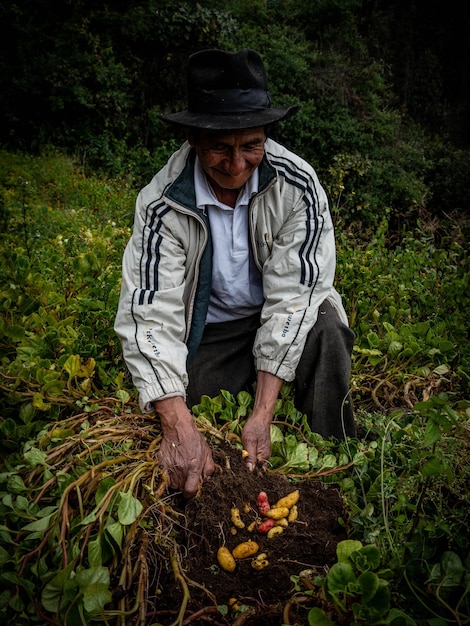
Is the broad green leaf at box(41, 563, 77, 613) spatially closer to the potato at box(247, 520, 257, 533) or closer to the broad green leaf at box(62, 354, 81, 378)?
the potato at box(247, 520, 257, 533)

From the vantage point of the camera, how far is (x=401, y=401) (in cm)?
275

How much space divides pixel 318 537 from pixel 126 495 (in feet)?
1.90

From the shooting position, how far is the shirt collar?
2.10 meters

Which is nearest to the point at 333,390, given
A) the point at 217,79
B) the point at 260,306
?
the point at 260,306

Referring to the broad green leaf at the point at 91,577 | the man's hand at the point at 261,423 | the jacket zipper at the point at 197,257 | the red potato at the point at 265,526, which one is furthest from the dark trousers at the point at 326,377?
the broad green leaf at the point at 91,577

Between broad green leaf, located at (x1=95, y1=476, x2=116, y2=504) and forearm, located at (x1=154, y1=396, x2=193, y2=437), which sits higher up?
broad green leaf, located at (x1=95, y1=476, x2=116, y2=504)

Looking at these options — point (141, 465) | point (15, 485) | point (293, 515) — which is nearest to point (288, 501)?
point (293, 515)

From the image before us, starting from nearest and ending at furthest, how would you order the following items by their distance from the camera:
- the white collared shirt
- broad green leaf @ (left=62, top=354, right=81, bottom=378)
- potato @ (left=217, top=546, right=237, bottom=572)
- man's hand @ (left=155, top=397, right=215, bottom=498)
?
potato @ (left=217, top=546, right=237, bottom=572) < man's hand @ (left=155, top=397, right=215, bottom=498) < broad green leaf @ (left=62, top=354, right=81, bottom=378) < the white collared shirt

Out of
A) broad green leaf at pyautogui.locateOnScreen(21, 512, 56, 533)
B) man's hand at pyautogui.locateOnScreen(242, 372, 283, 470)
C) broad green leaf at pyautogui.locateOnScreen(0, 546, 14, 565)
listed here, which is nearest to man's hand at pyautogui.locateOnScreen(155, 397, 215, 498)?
man's hand at pyautogui.locateOnScreen(242, 372, 283, 470)

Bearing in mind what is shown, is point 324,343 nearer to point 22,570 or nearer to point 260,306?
point 260,306

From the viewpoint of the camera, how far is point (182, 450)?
170 centimetres

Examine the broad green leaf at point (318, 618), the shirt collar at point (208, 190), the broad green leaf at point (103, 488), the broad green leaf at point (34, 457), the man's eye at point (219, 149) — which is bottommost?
the broad green leaf at point (34, 457)

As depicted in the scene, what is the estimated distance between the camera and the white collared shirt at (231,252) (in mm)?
2135

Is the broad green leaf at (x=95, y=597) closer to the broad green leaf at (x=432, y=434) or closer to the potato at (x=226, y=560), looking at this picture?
the potato at (x=226, y=560)
